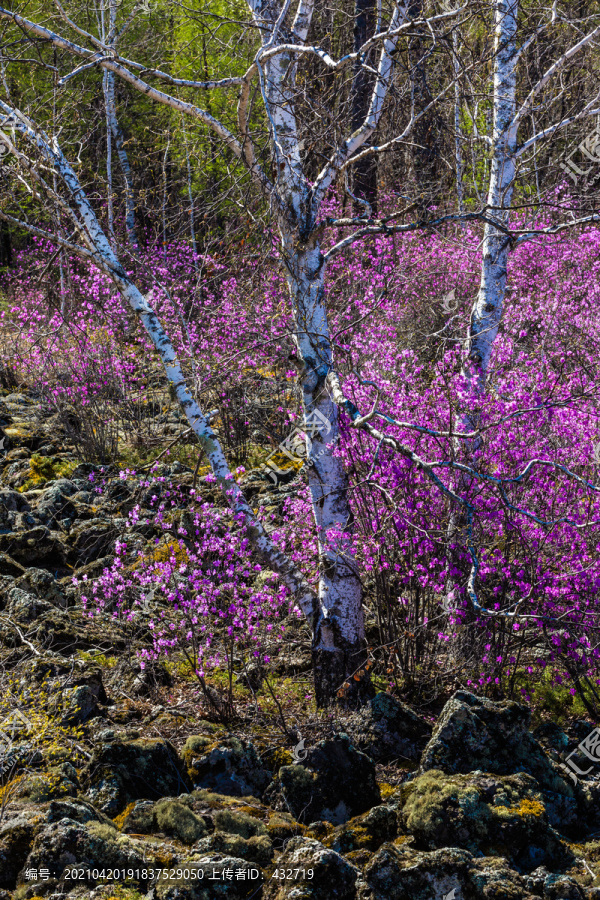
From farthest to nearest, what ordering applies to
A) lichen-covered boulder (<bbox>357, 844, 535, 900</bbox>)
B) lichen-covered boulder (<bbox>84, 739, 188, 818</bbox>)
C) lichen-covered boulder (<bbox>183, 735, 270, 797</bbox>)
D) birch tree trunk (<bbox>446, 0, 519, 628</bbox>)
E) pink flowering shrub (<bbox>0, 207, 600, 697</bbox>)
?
1. birch tree trunk (<bbox>446, 0, 519, 628</bbox>)
2. pink flowering shrub (<bbox>0, 207, 600, 697</bbox>)
3. lichen-covered boulder (<bbox>183, 735, 270, 797</bbox>)
4. lichen-covered boulder (<bbox>84, 739, 188, 818</bbox>)
5. lichen-covered boulder (<bbox>357, 844, 535, 900</bbox>)

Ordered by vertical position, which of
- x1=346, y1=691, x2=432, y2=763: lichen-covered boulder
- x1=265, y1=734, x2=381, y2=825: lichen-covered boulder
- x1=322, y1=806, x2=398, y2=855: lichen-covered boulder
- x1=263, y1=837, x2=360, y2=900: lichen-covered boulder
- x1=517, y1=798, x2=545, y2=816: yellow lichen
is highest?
x1=263, y1=837, x2=360, y2=900: lichen-covered boulder

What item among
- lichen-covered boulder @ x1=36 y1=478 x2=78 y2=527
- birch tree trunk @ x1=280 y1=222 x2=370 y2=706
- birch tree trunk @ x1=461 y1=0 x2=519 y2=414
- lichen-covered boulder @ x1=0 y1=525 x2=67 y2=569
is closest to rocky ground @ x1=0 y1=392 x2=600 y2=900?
birch tree trunk @ x1=280 y1=222 x2=370 y2=706

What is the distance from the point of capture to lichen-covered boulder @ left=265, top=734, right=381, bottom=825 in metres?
3.57

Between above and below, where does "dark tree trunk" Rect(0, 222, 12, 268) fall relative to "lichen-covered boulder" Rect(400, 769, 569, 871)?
above

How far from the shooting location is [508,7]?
541cm

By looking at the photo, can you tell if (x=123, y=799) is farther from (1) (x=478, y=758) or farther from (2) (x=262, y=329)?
(2) (x=262, y=329)

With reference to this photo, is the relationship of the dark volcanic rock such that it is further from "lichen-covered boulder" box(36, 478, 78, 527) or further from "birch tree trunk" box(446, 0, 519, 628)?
"lichen-covered boulder" box(36, 478, 78, 527)

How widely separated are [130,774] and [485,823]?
1.67 metres

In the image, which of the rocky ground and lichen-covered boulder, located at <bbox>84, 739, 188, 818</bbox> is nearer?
the rocky ground

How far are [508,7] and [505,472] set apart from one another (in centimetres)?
329

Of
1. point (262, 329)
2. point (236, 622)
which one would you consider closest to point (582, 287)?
point (262, 329)

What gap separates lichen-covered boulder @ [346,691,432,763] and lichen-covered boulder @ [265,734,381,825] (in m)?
0.48

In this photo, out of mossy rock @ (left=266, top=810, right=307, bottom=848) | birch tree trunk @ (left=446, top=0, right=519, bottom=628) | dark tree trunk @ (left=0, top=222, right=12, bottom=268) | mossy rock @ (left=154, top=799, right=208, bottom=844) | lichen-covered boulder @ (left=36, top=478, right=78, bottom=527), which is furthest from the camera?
dark tree trunk @ (left=0, top=222, right=12, bottom=268)

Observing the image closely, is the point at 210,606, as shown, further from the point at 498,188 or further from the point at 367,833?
the point at 498,188
